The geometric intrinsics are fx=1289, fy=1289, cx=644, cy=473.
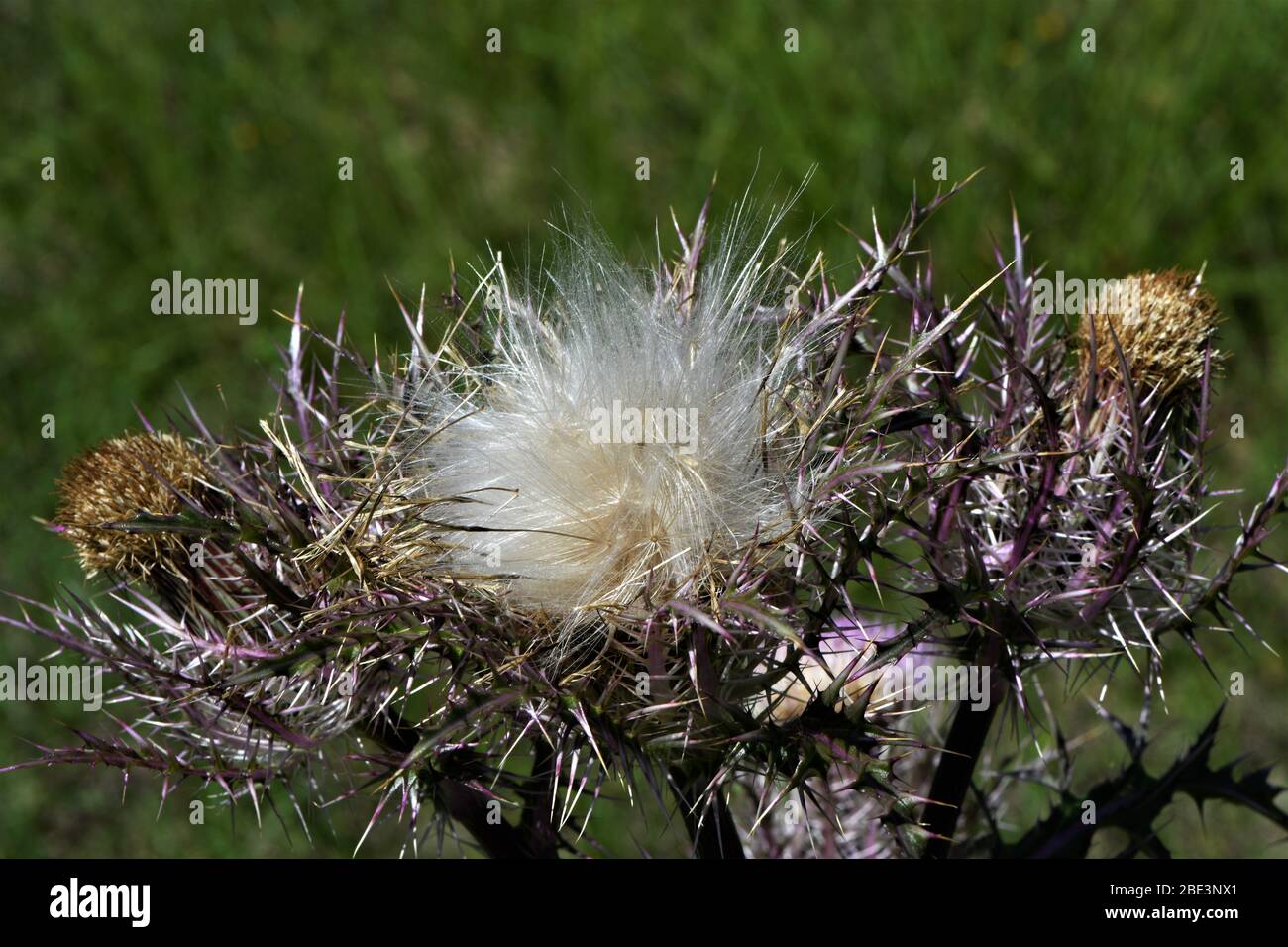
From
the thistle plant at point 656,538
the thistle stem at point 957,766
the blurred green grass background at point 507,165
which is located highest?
the blurred green grass background at point 507,165

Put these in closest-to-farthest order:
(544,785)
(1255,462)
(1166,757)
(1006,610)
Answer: (1006,610)
(544,785)
(1166,757)
(1255,462)

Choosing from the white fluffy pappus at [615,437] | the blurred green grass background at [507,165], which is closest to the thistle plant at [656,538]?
the white fluffy pappus at [615,437]

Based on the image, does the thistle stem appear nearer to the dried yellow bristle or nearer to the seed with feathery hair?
the dried yellow bristle

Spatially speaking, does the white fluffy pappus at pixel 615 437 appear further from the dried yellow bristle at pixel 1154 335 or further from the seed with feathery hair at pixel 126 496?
the dried yellow bristle at pixel 1154 335

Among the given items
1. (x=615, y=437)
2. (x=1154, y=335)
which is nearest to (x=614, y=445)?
(x=615, y=437)

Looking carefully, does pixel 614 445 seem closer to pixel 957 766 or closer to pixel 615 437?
pixel 615 437

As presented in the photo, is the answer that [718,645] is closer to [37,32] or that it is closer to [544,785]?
[544,785]

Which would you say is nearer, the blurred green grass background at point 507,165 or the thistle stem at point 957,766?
the thistle stem at point 957,766

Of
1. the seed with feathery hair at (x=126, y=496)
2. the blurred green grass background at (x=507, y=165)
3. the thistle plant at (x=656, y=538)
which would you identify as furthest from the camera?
the blurred green grass background at (x=507, y=165)
